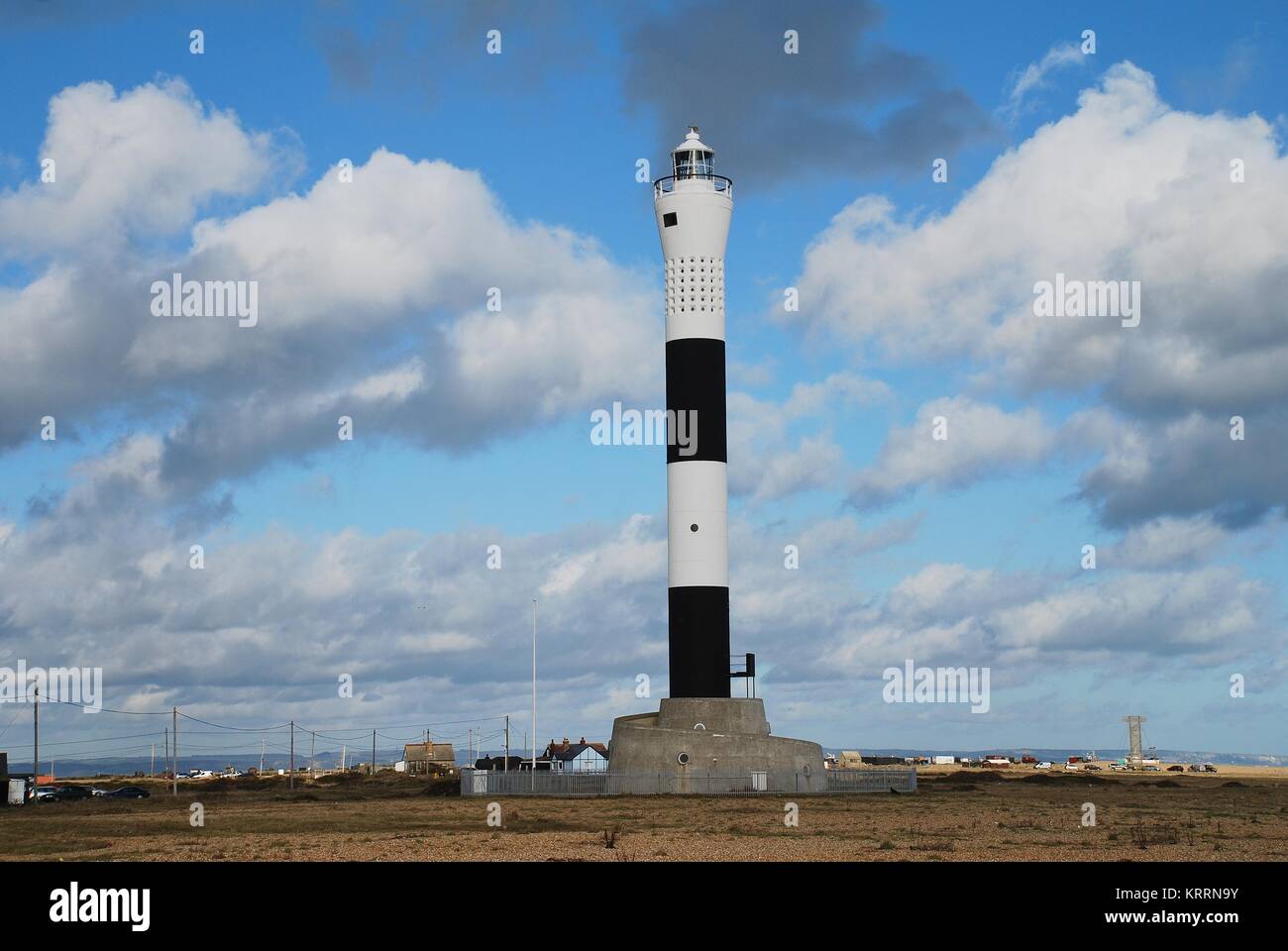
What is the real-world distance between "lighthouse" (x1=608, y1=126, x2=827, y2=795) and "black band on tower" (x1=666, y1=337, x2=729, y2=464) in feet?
0.16

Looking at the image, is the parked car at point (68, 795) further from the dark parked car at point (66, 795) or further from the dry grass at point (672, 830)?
the dry grass at point (672, 830)

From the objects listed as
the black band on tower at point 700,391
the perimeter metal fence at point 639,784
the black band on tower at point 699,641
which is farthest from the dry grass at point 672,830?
the black band on tower at point 700,391

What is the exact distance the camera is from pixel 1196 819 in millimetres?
52750

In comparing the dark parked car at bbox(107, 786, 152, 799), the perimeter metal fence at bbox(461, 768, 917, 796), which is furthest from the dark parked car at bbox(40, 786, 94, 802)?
the perimeter metal fence at bbox(461, 768, 917, 796)

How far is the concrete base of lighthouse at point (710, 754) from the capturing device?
229 ft

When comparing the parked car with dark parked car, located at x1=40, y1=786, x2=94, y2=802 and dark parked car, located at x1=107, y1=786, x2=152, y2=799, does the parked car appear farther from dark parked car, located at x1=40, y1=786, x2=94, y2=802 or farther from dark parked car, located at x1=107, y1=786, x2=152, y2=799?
dark parked car, located at x1=107, y1=786, x2=152, y2=799

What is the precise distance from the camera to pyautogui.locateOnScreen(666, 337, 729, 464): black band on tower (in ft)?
233

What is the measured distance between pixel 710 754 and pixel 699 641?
5.41m

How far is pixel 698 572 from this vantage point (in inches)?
2800

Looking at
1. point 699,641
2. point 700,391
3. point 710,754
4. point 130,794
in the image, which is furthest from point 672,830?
point 130,794
